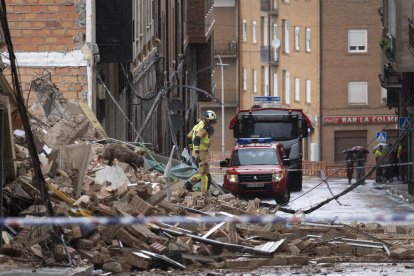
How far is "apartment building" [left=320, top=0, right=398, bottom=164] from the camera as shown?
3009 inches

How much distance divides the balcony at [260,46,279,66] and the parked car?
4644cm

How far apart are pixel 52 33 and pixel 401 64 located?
2240cm

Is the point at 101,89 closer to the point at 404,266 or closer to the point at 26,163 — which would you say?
the point at 26,163

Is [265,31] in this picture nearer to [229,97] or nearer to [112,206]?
[229,97]

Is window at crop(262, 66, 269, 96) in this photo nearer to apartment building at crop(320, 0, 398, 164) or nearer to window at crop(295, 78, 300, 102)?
window at crop(295, 78, 300, 102)

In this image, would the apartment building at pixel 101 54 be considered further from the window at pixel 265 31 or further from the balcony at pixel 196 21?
the window at pixel 265 31

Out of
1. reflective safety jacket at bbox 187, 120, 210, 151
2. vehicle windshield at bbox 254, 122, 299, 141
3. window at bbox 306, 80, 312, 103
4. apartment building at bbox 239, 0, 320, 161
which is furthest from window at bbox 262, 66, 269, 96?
reflective safety jacket at bbox 187, 120, 210, 151

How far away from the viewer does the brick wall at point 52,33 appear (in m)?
26.5

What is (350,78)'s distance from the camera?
77312mm

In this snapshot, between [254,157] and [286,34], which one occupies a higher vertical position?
[286,34]

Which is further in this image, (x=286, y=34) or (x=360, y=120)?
(x=286, y=34)

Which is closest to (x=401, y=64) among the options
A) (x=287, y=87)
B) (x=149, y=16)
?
(x=149, y=16)

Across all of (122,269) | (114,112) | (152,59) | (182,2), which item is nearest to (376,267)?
(122,269)

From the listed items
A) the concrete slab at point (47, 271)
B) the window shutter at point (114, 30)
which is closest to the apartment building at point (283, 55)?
the window shutter at point (114, 30)
